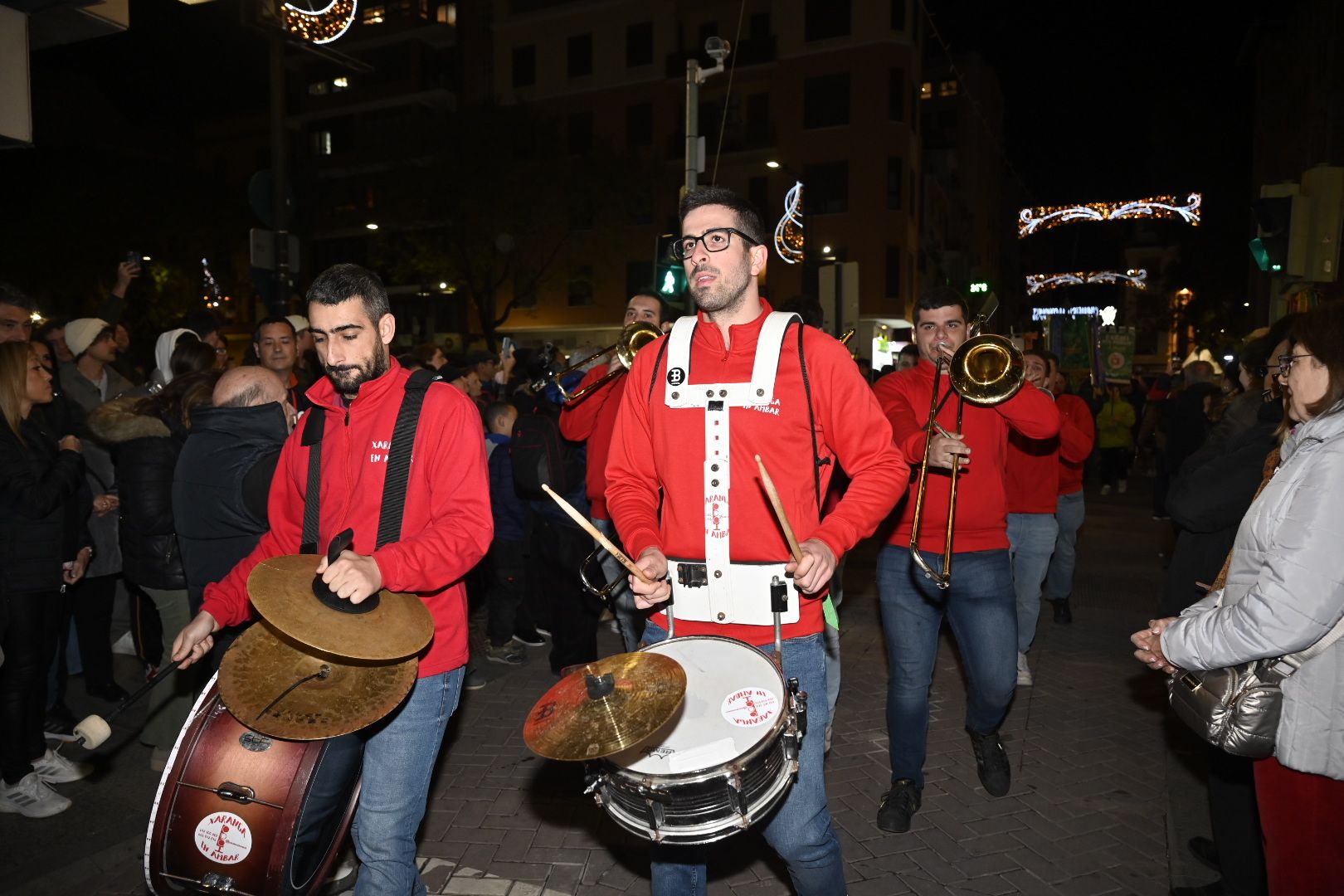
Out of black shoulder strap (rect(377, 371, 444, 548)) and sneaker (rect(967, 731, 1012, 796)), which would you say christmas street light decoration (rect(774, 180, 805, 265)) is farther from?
black shoulder strap (rect(377, 371, 444, 548))

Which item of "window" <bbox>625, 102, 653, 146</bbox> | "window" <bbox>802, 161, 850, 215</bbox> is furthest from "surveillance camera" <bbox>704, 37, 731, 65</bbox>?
"window" <bbox>625, 102, 653, 146</bbox>

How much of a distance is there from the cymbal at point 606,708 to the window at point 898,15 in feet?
122

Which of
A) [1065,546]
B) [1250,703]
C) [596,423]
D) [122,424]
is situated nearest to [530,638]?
[596,423]

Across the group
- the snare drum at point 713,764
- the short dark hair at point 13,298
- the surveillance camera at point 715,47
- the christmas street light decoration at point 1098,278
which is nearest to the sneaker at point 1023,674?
the snare drum at point 713,764

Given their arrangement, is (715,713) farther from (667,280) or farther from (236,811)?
(667,280)

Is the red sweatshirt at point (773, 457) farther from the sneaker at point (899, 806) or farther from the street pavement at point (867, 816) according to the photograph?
the sneaker at point (899, 806)

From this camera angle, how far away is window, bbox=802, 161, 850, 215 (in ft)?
118

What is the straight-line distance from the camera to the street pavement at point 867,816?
3963 mm

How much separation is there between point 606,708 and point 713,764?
0.30 meters

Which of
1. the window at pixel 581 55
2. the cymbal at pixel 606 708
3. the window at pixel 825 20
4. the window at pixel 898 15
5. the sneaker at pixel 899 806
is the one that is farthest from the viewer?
the window at pixel 581 55

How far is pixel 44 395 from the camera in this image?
15.9 ft

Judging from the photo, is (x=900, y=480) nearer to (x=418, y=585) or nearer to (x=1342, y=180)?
(x=418, y=585)

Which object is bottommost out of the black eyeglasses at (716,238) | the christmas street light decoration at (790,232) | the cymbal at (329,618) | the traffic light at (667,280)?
the cymbal at (329,618)

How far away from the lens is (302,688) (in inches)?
102
